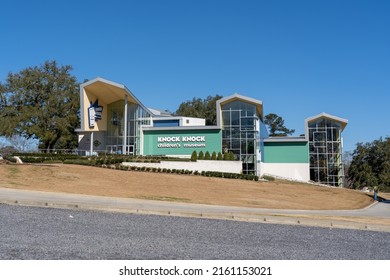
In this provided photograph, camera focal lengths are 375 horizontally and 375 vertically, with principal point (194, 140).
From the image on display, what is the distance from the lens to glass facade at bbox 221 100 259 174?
40875 millimetres

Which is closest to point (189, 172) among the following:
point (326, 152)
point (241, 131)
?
point (241, 131)

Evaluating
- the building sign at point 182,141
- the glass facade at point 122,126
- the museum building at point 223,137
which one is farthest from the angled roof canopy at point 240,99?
the glass facade at point 122,126

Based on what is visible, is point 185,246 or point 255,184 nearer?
point 185,246

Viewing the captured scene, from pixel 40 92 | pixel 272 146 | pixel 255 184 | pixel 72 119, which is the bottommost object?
pixel 255 184

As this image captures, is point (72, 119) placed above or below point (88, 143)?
above

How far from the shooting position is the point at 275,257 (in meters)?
6.81

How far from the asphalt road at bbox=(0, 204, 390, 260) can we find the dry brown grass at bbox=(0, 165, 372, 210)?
7590 millimetres

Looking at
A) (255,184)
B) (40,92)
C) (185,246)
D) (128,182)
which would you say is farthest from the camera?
(40,92)

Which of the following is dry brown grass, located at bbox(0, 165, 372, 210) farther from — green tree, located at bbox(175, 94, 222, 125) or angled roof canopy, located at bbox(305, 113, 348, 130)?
green tree, located at bbox(175, 94, 222, 125)

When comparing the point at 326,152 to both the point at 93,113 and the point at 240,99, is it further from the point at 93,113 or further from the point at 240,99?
the point at 93,113
